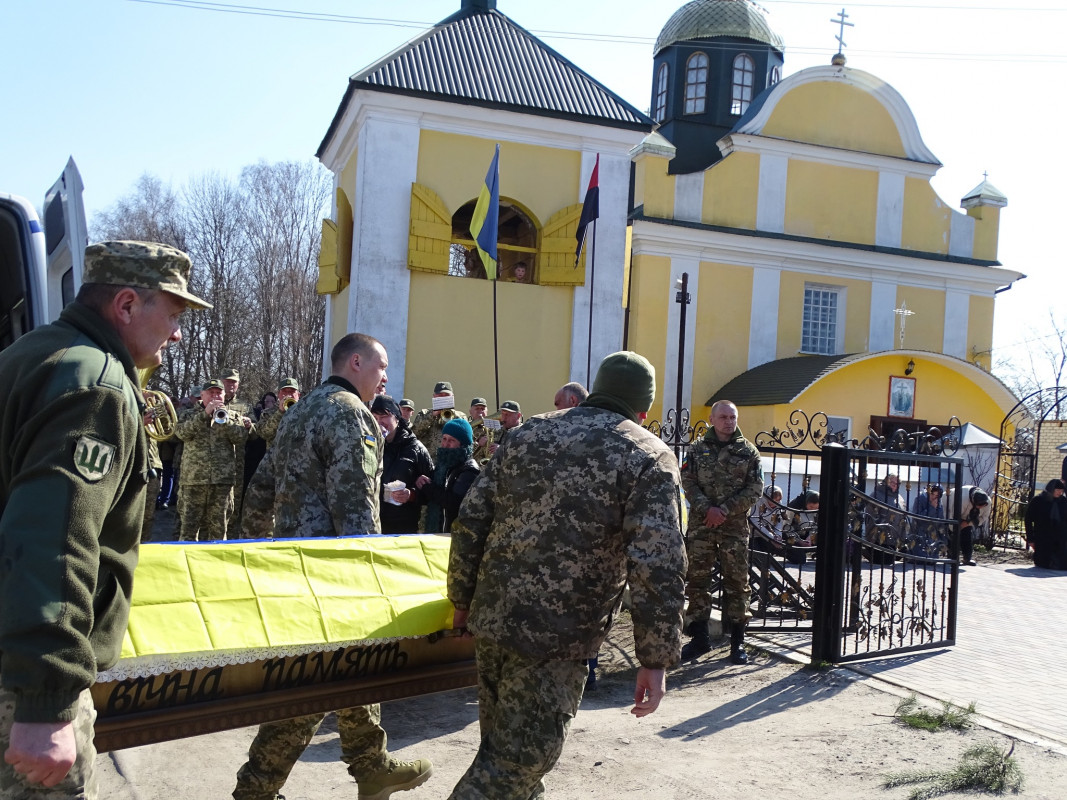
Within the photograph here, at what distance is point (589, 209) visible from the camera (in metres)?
14.4

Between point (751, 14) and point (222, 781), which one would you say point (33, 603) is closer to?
point (222, 781)

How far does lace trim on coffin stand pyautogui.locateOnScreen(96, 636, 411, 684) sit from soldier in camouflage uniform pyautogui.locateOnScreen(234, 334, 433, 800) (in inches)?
20.3

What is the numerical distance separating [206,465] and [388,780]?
6615 mm

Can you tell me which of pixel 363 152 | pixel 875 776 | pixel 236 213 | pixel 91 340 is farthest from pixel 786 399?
pixel 236 213

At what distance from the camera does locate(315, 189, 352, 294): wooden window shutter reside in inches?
632

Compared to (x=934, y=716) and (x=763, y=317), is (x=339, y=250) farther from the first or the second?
(x=763, y=317)

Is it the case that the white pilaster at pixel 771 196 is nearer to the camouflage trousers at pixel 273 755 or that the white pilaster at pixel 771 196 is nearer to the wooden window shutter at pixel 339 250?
the wooden window shutter at pixel 339 250

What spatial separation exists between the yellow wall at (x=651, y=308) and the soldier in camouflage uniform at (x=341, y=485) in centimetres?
1968

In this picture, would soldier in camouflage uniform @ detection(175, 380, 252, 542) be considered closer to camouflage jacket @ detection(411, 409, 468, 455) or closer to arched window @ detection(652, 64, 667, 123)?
camouflage jacket @ detection(411, 409, 468, 455)

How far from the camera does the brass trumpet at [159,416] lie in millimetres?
9258

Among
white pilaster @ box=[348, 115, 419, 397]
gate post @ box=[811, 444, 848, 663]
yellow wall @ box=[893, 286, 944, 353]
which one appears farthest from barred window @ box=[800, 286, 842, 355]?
gate post @ box=[811, 444, 848, 663]

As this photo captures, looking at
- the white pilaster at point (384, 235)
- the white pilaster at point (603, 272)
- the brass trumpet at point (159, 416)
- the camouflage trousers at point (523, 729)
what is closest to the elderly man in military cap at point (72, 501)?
the camouflage trousers at point (523, 729)

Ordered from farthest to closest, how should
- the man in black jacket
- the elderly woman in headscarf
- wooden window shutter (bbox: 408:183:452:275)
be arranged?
1. the elderly woman in headscarf
2. wooden window shutter (bbox: 408:183:452:275)
3. the man in black jacket

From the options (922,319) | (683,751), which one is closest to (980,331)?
(922,319)
